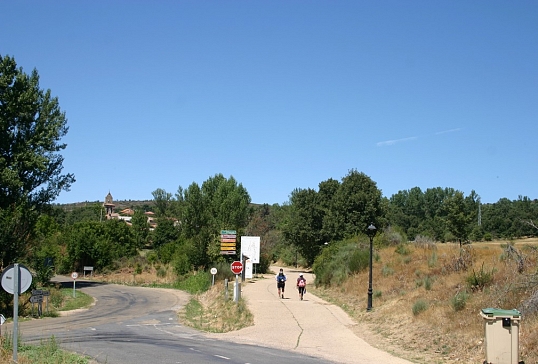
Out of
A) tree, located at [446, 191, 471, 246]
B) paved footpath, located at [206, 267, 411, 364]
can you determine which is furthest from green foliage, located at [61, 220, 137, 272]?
paved footpath, located at [206, 267, 411, 364]

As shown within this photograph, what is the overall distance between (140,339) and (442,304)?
11382mm

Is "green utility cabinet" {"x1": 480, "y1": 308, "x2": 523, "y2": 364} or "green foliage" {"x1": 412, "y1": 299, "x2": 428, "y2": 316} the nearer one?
"green utility cabinet" {"x1": 480, "y1": 308, "x2": 523, "y2": 364}

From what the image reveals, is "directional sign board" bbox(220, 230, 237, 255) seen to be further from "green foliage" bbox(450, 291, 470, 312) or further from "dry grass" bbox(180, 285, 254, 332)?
"green foliage" bbox(450, 291, 470, 312)

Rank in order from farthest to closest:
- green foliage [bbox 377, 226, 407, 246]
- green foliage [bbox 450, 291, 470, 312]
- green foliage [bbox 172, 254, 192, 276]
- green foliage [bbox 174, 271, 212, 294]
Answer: green foliage [bbox 172, 254, 192, 276], green foliage [bbox 174, 271, 212, 294], green foliage [bbox 377, 226, 407, 246], green foliage [bbox 450, 291, 470, 312]

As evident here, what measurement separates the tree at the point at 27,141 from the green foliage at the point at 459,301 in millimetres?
32868

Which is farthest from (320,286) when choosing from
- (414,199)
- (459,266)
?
(414,199)

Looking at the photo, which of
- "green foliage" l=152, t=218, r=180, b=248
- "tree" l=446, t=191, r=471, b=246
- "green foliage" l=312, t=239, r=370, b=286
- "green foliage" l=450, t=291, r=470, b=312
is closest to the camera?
"green foliage" l=450, t=291, r=470, b=312

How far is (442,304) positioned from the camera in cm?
1916

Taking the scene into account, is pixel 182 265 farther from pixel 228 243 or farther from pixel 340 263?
pixel 340 263

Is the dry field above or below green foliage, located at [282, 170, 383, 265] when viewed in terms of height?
below

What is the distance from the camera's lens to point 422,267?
91.6 feet

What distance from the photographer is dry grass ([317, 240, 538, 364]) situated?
14.8 m

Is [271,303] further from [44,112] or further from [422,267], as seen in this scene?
[44,112]

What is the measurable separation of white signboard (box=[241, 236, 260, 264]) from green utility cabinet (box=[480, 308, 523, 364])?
1597 inches
